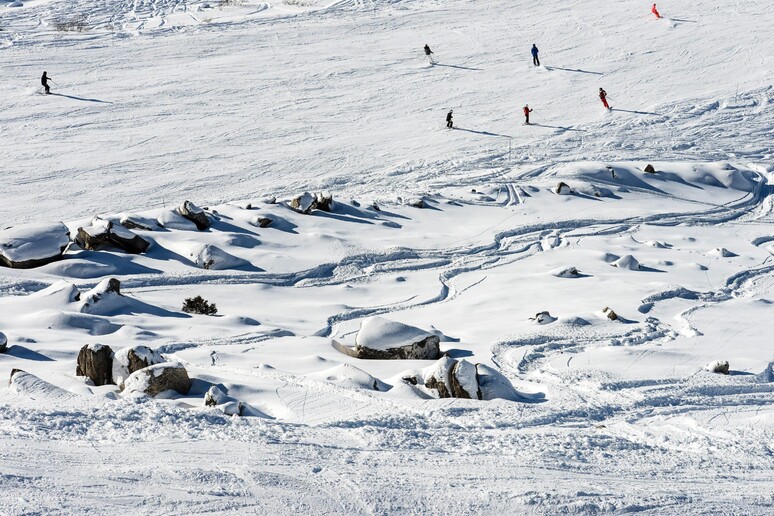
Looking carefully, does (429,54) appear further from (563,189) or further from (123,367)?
(123,367)

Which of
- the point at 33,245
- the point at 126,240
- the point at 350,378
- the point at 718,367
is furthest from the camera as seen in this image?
the point at 126,240

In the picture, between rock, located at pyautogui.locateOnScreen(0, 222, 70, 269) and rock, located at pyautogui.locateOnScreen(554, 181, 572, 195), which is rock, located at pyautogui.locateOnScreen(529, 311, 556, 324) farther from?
rock, located at pyautogui.locateOnScreen(554, 181, 572, 195)

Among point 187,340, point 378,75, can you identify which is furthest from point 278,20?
point 187,340

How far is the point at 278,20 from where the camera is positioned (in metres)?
37.2

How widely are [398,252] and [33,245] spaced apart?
22.8 ft

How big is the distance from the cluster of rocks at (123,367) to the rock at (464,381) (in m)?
2.83

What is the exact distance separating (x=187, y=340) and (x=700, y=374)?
265 inches

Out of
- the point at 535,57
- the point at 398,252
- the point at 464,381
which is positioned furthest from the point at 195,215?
the point at 535,57

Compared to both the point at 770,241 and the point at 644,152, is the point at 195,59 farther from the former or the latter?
the point at 770,241

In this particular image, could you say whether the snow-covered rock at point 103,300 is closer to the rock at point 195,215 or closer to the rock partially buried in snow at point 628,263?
the rock at point 195,215

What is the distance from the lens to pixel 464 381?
30.9 ft

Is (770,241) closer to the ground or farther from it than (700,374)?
closer to the ground

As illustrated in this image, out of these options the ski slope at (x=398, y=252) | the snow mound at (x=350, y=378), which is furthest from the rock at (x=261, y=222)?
the snow mound at (x=350, y=378)

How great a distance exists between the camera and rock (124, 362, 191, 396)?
29.1 ft
